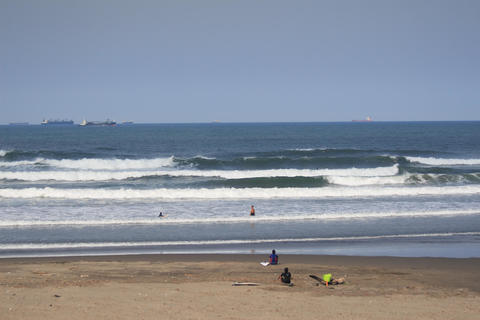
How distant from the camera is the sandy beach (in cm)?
853

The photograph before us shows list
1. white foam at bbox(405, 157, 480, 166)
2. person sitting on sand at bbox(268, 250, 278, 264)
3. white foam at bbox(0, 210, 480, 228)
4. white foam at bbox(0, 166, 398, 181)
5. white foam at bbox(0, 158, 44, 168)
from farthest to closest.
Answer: white foam at bbox(405, 157, 480, 166) < white foam at bbox(0, 158, 44, 168) < white foam at bbox(0, 166, 398, 181) < white foam at bbox(0, 210, 480, 228) < person sitting on sand at bbox(268, 250, 278, 264)

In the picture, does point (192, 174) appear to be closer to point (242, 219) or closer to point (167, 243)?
point (242, 219)

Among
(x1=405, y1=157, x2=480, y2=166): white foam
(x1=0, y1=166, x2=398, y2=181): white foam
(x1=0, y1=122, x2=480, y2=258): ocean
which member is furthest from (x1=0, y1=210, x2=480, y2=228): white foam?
(x1=405, y1=157, x2=480, y2=166): white foam

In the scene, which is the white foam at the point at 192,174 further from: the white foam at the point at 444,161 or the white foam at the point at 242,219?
the white foam at the point at 242,219

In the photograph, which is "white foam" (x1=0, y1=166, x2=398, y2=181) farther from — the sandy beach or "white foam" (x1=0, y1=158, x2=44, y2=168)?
the sandy beach

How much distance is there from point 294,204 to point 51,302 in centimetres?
1484

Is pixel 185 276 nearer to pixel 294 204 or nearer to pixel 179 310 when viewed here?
pixel 179 310

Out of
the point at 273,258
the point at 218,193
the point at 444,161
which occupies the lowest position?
the point at 218,193

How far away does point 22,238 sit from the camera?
1602 cm

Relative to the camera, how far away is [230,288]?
10.1 metres

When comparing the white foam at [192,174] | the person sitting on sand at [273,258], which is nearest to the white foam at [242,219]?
the person sitting on sand at [273,258]

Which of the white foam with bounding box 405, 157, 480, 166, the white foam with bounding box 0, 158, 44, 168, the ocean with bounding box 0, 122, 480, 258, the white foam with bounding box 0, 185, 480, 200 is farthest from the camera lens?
the white foam with bounding box 405, 157, 480, 166

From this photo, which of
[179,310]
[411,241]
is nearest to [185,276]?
[179,310]

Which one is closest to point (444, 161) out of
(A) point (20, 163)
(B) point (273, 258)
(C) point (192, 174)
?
(C) point (192, 174)
